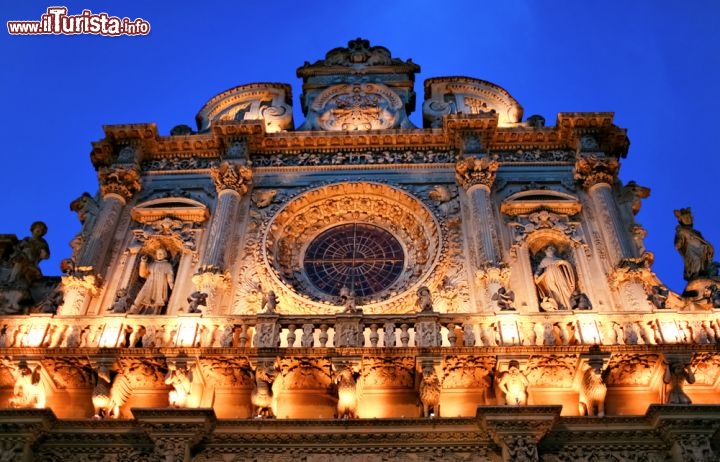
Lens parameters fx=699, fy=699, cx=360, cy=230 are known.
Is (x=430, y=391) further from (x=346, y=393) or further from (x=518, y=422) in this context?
(x=518, y=422)

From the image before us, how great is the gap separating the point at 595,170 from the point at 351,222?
6.22 m

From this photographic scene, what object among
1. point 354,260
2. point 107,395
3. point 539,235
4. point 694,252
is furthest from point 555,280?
point 107,395

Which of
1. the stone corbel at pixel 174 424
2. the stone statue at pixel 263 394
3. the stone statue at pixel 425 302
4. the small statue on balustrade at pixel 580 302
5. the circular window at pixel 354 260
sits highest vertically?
the circular window at pixel 354 260

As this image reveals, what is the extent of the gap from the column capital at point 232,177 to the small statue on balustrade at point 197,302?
13.6 feet

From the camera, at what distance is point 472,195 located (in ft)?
55.7

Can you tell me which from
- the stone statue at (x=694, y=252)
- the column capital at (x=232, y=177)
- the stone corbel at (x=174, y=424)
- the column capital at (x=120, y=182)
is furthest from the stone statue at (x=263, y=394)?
the stone statue at (x=694, y=252)

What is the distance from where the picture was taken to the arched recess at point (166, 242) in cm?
1543

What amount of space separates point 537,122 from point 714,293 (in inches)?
298

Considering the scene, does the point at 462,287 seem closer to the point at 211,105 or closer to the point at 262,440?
the point at 262,440

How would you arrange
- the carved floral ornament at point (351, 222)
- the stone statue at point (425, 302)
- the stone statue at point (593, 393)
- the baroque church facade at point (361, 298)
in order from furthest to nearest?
the carved floral ornament at point (351, 222) < the stone statue at point (425, 302) < the stone statue at point (593, 393) < the baroque church facade at point (361, 298)

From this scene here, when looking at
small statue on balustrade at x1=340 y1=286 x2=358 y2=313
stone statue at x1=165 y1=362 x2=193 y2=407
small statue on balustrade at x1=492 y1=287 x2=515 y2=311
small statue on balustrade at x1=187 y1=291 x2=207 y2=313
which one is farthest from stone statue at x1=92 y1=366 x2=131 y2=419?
small statue on balustrade at x1=492 y1=287 x2=515 y2=311

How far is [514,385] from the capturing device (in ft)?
39.2

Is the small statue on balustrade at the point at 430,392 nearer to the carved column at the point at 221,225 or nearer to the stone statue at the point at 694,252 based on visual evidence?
the carved column at the point at 221,225

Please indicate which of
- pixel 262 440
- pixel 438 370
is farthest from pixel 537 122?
pixel 262 440
